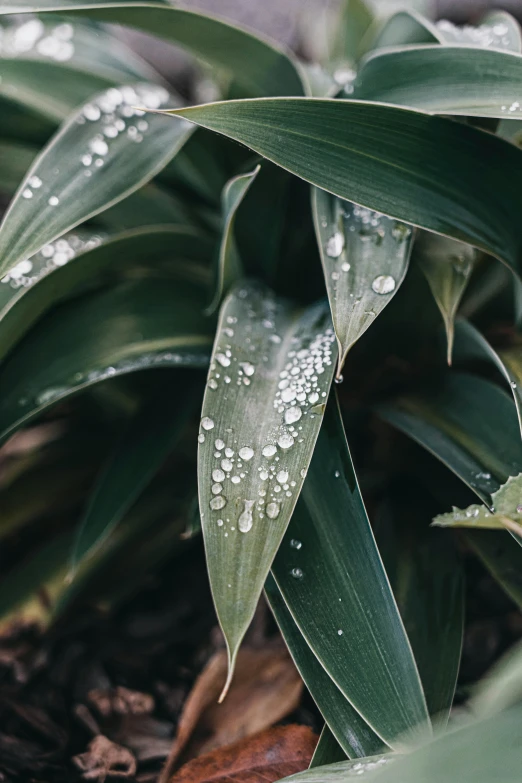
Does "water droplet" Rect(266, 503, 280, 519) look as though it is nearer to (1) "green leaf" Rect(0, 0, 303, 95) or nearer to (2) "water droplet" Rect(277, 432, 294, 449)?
(2) "water droplet" Rect(277, 432, 294, 449)

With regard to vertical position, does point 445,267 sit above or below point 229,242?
below

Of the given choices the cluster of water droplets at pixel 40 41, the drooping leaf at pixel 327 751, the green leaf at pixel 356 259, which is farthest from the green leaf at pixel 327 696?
the cluster of water droplets at pixel 40 41

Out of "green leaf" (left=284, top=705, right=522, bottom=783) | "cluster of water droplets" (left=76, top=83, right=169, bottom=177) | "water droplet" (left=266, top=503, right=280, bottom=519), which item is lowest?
"green leaf" (left=284, top=705, right=522, bottom=783)

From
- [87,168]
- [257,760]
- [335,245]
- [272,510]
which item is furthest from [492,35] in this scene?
[257,760]

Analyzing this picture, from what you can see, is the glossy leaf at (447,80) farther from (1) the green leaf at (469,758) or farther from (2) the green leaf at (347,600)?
(1) the green leaf at (469,758)

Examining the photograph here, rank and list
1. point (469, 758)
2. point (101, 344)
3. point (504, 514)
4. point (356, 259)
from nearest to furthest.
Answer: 1. point (469, 758)
2. point (504, 514)
3. point (356, 259)
4. point (101, 344)

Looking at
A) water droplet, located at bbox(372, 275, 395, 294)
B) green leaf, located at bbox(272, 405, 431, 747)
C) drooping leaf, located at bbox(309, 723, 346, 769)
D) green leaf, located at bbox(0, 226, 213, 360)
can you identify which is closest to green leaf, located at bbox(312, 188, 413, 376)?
water droplet, located at bbox(372, 275, 395, 294)

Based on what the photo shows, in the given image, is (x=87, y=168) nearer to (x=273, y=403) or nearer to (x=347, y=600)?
(x=273, y=403)

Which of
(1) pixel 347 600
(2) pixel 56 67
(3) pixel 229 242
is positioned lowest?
(1) pixel 347 600
